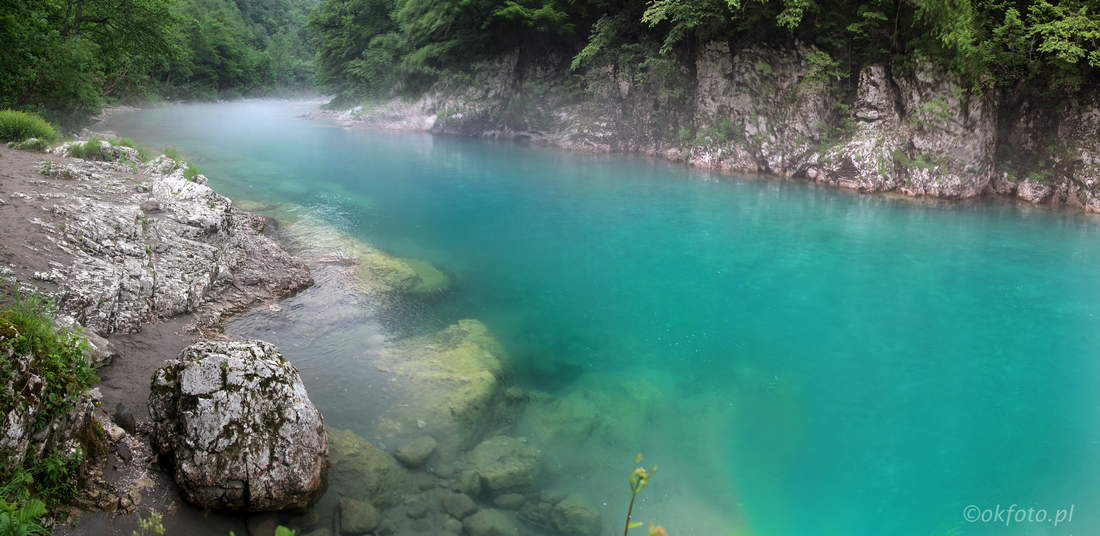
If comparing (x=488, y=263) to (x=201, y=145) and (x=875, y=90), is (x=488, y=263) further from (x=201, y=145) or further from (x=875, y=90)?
(x=201, y=145)

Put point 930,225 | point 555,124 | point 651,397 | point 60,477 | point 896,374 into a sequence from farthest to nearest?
point 555,124 → point 930,225 → point 896,374 → point 651,397 → point 60,477

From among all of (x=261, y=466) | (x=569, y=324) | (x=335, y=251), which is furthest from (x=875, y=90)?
(x=261, y=466)

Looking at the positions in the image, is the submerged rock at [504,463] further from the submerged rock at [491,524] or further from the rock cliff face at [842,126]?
the rock cliff face at [842,126]

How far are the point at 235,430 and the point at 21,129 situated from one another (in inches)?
479

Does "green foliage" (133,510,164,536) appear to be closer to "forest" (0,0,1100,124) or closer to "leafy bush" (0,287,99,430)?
"leafy bush" (0,287,99,430)

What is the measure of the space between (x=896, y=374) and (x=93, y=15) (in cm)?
2658

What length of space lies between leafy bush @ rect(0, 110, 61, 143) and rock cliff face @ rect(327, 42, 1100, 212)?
918 inches

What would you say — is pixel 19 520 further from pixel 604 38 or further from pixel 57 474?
pixel 604 38

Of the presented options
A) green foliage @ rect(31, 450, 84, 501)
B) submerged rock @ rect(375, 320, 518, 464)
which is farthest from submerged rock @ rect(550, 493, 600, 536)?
green foliage @ rect(31, 450, 84, 501)

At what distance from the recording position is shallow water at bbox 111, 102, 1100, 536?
611cm

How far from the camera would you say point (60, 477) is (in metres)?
3.89

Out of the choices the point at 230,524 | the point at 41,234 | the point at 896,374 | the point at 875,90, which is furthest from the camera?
the point at 875,90

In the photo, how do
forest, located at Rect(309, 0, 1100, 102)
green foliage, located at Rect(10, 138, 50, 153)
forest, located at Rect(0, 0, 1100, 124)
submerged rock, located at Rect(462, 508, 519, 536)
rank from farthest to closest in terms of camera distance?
forest, located at Rect(309, 0, 1100, 102) → forest, located at Rect(0, 0, 1100, 124) → green foliage, located at Rect(10, 138, 50, 153) → submerged rock, located at Rect(462, 508, 519, 536)

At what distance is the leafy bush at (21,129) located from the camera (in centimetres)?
1168
